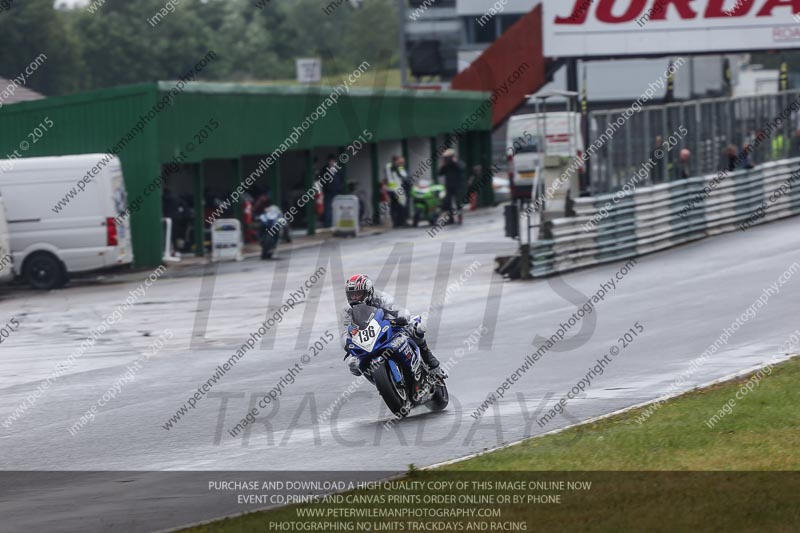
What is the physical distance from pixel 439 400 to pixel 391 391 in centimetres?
93

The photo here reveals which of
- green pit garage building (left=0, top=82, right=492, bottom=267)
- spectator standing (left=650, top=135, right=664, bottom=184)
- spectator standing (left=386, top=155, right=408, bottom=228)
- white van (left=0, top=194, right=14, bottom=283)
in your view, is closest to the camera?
white van (left=0, top=194, right=14, bottom=283)

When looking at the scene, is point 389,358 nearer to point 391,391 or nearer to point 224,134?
point 391,391

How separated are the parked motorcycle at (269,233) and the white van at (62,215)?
4.27m

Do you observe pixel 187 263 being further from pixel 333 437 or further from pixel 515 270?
pixel 333 437

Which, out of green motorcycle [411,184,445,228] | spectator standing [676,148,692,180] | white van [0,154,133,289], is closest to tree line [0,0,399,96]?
green motorcycle [411,184,445,228]

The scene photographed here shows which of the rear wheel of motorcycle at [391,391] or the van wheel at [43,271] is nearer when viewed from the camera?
the rear wheel of motorcycle at [391,391]

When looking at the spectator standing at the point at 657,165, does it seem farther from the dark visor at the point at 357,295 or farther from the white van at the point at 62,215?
the dark visor at the point at 357,295

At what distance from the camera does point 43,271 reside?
25.9 metres

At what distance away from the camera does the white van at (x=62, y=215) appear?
82.7 feet

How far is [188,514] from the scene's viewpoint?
894 centimetres

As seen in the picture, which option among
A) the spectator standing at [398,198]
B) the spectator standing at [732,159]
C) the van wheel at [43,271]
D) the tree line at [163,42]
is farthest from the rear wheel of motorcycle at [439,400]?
the tree line at [163,42]

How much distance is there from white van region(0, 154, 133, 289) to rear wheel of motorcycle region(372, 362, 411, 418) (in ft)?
47.9

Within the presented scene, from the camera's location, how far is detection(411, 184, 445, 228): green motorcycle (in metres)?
37.1

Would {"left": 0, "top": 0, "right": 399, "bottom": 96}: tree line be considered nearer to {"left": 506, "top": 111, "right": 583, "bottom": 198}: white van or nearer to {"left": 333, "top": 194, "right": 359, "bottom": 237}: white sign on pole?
{"left": 506, "top": 111, "right": 583, "bottom": 198}: white van
